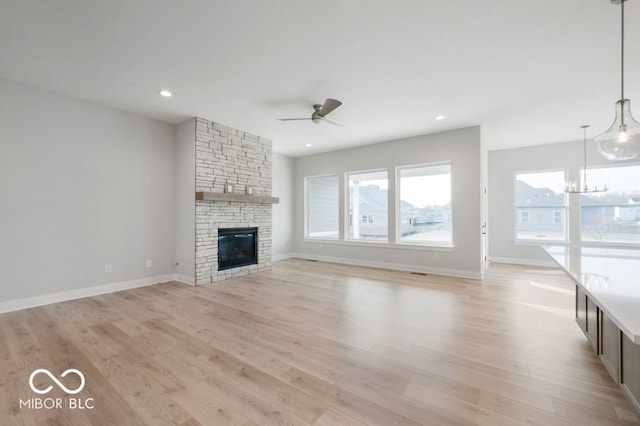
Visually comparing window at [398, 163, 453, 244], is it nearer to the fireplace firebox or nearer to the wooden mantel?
the wooden mantel

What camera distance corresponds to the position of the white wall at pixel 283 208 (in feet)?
24.0

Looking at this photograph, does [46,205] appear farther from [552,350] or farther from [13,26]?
[552,350]

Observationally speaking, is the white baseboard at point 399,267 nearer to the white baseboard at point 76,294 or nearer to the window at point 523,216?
the window at point 523,216

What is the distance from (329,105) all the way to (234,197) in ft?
8.61

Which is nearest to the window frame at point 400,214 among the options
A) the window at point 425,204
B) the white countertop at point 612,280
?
the window at point 425,204

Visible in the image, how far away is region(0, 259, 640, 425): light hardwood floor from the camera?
1.70 m

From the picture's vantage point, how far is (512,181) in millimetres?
6789

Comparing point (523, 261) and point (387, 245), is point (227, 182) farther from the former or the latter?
point (523, 261)

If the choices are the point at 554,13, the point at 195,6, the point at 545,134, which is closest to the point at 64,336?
the point at 195,6

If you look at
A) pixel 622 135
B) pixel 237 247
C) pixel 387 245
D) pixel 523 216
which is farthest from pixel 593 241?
pixel 237 247

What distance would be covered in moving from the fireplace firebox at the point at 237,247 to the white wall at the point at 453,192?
2095 millimetres

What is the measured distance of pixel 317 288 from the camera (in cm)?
451

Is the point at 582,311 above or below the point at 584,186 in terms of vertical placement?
below

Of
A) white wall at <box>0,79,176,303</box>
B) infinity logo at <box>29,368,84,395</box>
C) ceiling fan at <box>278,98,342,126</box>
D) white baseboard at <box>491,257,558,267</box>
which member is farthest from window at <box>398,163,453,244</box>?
infinity logo at <box>29,368,84,395</box>
